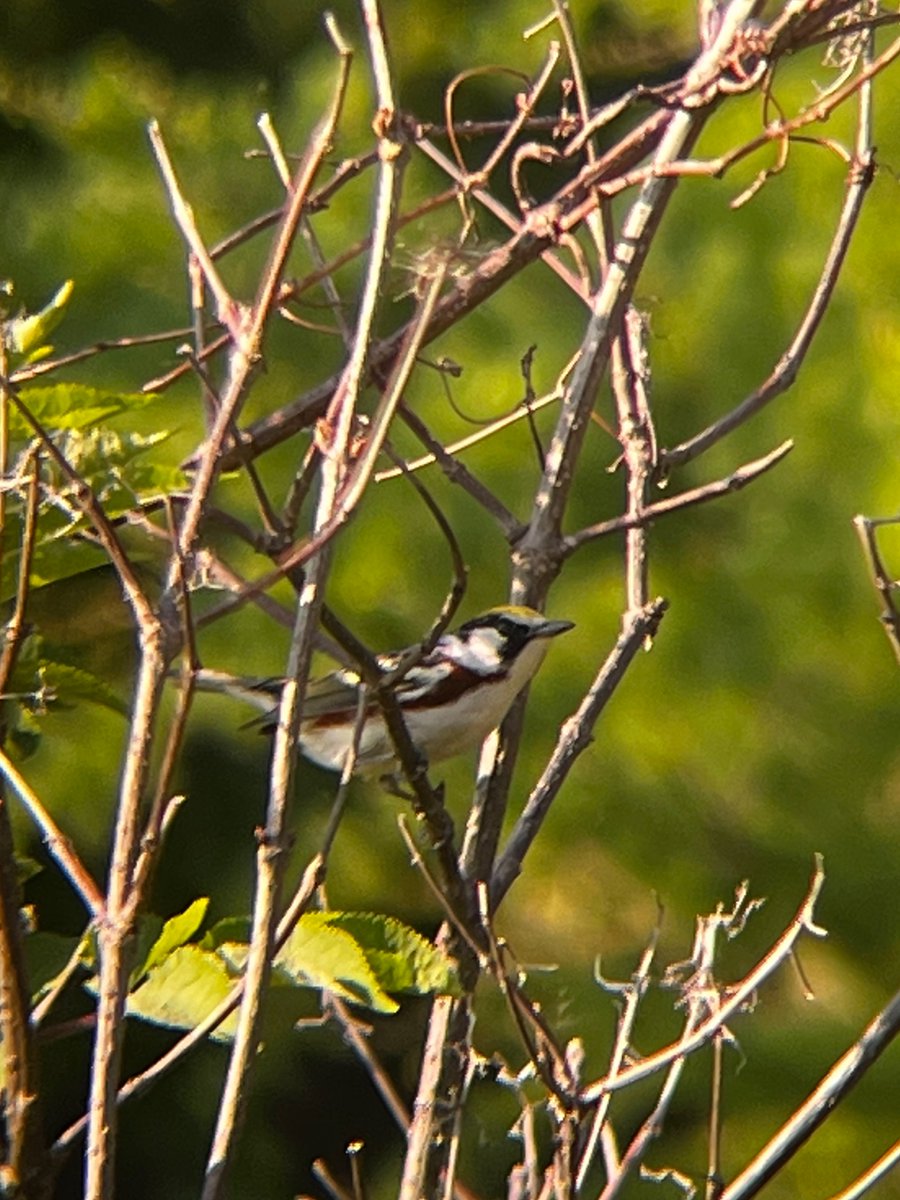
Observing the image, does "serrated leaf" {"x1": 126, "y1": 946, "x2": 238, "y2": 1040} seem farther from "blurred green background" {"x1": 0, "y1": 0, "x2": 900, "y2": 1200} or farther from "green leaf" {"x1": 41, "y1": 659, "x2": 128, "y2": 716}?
"blurred green background" {"x1": 0, "y1": 0, "x2": 900, "y2": 1200}

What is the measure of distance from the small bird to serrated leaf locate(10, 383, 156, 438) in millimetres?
844

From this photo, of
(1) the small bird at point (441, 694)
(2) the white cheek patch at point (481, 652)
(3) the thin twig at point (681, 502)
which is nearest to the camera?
(3) the thin twig at point (681, 502)

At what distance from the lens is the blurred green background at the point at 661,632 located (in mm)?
3713

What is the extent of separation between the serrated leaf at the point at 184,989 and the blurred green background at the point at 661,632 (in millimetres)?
2537

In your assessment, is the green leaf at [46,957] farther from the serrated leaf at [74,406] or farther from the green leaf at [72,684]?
the serrated leaf at [74,406]

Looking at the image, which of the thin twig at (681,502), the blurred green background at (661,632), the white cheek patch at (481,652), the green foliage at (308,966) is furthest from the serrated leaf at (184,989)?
the blurred green background at (661,632)

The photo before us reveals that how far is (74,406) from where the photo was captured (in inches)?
43.7

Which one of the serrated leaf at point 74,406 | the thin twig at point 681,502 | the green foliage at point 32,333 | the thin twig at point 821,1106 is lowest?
the thin twig at point 821,1106

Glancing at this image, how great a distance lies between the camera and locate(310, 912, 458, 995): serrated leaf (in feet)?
3.56

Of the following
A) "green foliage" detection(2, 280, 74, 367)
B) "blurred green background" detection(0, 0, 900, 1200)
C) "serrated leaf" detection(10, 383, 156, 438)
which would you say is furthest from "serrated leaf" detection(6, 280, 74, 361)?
"blurred green background" detection(0, 0, 900, 1200)

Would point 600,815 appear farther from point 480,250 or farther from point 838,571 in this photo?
point 480,250

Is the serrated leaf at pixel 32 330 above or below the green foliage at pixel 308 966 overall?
above

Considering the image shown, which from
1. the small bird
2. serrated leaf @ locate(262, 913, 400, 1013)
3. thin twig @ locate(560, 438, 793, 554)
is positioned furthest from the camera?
the small bird

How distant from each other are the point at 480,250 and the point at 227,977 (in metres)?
0.66
